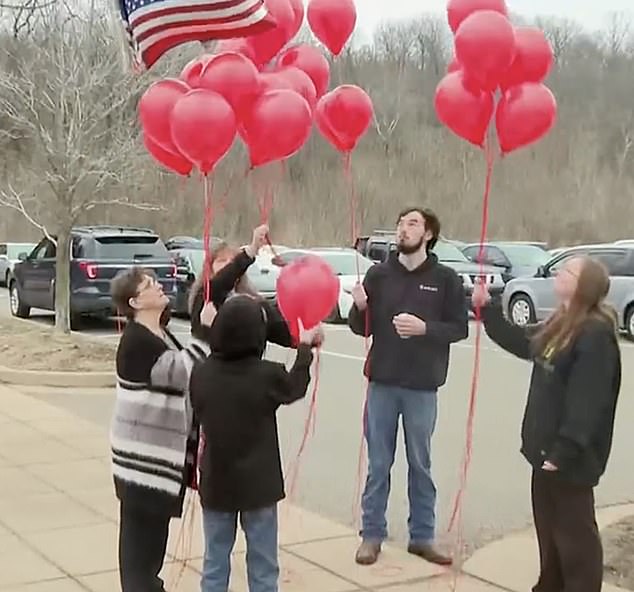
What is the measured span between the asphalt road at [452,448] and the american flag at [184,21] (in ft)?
9.73

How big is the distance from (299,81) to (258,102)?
1.82ft

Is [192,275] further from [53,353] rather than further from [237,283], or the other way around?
[237,283]

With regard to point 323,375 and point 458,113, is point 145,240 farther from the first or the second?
point 458,113

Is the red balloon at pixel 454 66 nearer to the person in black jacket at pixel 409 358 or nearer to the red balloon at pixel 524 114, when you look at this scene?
the red balloon at pixel 524 114

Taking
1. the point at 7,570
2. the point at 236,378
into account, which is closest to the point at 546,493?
the point at 236,378

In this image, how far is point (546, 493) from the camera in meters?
4.38

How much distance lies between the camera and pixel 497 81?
16.2ft

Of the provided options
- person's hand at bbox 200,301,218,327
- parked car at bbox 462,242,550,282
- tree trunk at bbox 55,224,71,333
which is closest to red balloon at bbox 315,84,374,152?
person's hand at bbox 200,301,218,327

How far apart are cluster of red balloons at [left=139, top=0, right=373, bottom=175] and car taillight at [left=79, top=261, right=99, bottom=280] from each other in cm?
1185

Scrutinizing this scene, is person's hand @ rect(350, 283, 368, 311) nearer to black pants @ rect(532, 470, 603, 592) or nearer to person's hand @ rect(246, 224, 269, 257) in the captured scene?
person's hand @ rect(246, 224, 269, 257)

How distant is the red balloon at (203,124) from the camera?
4695 millimetres

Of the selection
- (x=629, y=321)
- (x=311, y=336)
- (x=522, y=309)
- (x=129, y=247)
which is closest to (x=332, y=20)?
(x=311, y=336)

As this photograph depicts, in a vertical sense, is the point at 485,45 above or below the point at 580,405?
above

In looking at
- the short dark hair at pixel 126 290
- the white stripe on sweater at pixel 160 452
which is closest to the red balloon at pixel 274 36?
the short dark hair at pixel 126 290
